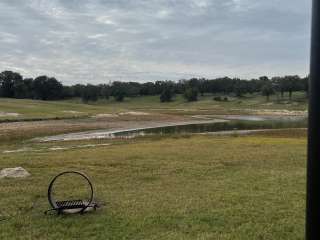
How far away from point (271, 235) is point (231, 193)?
3.84m

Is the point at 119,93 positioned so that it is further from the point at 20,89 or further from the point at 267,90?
the point at 267,90

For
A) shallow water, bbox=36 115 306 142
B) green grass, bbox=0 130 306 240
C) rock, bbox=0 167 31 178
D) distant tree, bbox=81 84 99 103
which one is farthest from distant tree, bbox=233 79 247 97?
rock, bbox=0 167 31 178

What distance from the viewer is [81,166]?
1927 centimetres

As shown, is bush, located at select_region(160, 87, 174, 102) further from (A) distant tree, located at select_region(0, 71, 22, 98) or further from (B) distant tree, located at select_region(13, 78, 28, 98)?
(A) distant tree, located at select_region(0, 71, 22, 98)

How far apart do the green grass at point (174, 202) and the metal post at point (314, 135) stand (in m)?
5.25

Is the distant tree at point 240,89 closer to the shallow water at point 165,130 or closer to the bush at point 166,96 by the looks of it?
the bush at point 166,96

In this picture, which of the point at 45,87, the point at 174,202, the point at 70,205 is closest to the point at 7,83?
the point at 45,87

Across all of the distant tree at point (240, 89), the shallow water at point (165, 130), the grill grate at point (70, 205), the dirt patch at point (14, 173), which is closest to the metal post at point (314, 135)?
the grill grate at point (70, 205)

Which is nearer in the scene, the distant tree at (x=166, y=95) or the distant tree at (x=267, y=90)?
the distant tree at (x=267, y=90)

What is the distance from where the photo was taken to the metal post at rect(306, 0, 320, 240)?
3326 mm

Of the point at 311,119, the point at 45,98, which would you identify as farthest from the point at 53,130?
the point at 45,98

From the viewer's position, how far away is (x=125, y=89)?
188m

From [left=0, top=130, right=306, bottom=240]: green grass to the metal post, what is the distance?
207 inches

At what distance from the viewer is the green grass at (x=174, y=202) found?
29.6ft
